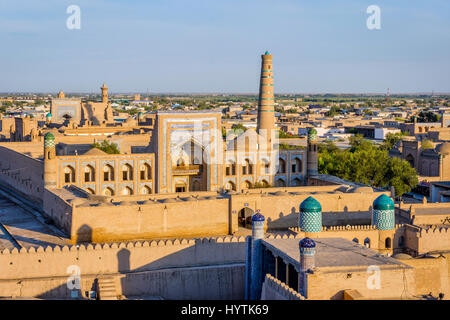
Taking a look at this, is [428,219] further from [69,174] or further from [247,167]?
[69,174]

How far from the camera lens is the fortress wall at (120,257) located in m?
18.6

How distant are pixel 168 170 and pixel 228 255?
40.4 feet

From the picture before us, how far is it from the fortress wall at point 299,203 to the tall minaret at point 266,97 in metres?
10.4

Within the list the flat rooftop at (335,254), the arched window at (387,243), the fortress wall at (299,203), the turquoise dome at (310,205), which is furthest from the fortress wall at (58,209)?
the arched window at (387,243)

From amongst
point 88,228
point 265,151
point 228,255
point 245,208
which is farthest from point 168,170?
point 228,255

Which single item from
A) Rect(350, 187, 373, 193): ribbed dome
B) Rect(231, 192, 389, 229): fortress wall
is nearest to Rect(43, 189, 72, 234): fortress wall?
Rect(231, 192, 389, 229): fortress wall

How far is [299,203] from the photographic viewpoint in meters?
26.3

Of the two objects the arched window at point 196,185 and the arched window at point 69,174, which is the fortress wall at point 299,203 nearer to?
the arched window at point 196,185

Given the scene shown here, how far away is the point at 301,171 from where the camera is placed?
35188 mm

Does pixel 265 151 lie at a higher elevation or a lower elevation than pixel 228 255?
higher

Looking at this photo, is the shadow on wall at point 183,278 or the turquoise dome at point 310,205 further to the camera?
the turquoise dome at point 310,205

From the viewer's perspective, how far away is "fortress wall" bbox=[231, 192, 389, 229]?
83.8 ft

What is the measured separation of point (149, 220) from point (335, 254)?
9241mm
